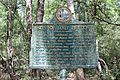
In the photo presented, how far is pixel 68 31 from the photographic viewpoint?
7309 mm

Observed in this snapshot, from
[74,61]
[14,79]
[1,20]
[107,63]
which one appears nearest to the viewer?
[74,61]

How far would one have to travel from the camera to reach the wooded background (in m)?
11.1

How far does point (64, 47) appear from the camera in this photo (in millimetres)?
7223

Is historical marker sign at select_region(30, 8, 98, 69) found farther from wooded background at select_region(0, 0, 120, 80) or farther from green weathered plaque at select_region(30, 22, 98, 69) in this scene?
wooded background at select_region(0, 0, 120, 80)

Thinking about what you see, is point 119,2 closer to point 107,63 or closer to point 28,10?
point 107,63

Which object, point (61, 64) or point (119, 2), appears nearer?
point (61, 64)

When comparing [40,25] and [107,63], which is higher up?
[40,25]

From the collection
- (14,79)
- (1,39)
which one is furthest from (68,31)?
(1,39)

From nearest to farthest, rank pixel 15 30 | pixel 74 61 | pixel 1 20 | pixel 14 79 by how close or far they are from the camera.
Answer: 1. pixel 74 61
2. pixel 14 79
3. pixel 15 30
4. pixel 1 20

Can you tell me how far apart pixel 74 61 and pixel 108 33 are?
7.78 metres

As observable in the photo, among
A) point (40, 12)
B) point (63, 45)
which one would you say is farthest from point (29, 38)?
point (63, 45)

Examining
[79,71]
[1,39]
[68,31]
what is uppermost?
[68,31]

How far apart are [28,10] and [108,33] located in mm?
5079

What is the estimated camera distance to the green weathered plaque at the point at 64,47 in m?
7.22
